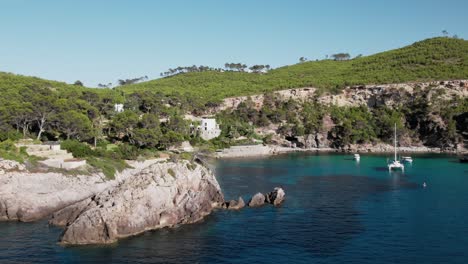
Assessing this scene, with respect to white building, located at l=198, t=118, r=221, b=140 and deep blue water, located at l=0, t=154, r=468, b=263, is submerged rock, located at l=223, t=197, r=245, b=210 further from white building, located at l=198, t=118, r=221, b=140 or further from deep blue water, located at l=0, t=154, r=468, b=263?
white building, located at l=198, t=118, r=221, b=140

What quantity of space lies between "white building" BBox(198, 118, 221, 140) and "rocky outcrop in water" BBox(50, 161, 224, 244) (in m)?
68.5

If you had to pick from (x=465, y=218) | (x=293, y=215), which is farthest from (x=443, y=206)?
(x=293, y=215)

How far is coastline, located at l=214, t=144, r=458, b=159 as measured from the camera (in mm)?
111812

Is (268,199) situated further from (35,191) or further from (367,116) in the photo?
(367,116)

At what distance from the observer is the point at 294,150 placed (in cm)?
12488

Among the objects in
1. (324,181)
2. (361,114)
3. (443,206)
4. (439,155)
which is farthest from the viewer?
(361,114)

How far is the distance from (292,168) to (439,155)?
41.4m

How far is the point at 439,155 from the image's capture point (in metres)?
109

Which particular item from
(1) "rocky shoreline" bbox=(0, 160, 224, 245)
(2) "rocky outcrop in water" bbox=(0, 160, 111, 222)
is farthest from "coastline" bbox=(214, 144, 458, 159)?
(1) "rocky shoreline" bbox=(0, 160, 224, 245)

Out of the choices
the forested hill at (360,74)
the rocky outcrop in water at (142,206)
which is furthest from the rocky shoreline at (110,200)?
the forested hill at (360,74)

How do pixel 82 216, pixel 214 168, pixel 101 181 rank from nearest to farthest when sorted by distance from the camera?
pixel 82 216 → pixel 101 181 → pixel 214 168

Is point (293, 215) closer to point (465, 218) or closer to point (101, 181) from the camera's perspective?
point (465, 218)

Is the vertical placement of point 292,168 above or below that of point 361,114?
below

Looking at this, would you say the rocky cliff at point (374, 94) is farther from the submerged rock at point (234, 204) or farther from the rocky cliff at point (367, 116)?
the submerged rock at point (234, 204)
